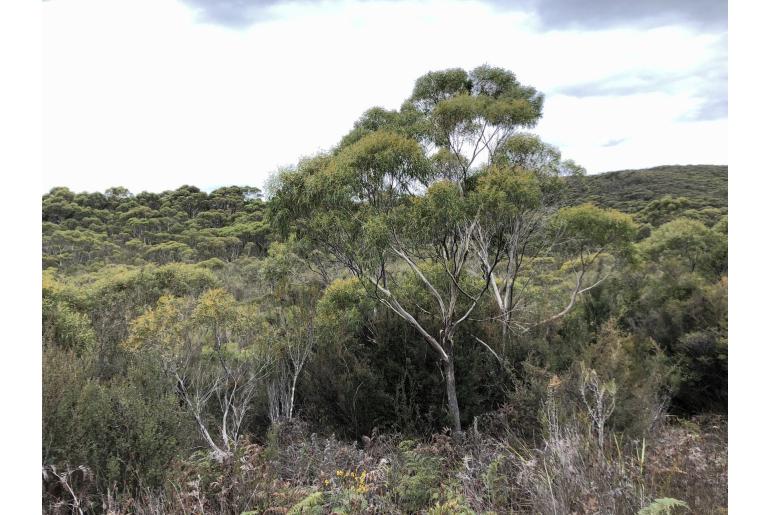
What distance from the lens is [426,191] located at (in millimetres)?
4625

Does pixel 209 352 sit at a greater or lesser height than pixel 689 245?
lesser

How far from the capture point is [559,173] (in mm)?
6977

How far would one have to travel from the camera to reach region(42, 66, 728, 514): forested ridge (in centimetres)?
211

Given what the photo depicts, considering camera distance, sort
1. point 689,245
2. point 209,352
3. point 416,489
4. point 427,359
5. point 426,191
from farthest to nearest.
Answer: point 689,245
point 427,359
point 426,191
point 209,352
point 416,489

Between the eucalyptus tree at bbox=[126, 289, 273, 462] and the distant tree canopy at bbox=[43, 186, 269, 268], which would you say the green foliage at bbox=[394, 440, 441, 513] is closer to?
the eucalyptus tree at bbox=[126, 289, 273, 462]

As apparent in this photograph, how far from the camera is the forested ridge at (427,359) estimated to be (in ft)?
6.92

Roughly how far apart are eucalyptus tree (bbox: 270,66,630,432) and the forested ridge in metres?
0.03

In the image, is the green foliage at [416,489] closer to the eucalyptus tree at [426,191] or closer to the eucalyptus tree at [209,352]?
the eucalyptus tree at [209,352]

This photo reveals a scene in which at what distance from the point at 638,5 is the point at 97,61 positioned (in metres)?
3.47

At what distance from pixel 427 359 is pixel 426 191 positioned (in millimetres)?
1984

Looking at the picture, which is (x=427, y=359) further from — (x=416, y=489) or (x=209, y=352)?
(x=416, y=489)

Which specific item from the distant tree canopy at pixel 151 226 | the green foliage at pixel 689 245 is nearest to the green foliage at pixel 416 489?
the green foliage at pixel 689 245

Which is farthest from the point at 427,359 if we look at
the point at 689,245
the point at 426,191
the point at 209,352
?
the point at 689,245
